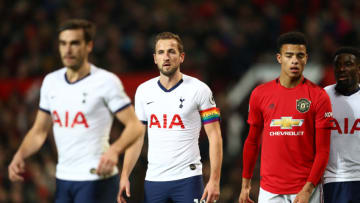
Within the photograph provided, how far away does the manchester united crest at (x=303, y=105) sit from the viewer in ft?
19.2

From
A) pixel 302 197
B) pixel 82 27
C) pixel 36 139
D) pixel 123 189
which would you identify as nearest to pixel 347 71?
pixel 302 197

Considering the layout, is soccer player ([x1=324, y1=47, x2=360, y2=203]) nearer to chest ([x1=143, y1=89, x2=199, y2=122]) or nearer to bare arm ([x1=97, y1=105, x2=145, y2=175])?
chest ([x1=143, y1=89, x2=199, y2=122])

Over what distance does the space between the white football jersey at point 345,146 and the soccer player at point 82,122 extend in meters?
1.87

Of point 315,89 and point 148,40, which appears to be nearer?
point 315,89

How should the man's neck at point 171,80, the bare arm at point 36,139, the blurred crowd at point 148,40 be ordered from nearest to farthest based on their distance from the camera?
the man's neck at point 171,80 → the bare arm at point 36,139 → the blurred crowd at point 148,40

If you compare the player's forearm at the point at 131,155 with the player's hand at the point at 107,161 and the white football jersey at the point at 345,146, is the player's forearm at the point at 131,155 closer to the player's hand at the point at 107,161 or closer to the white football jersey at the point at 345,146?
the player's hand at the point at 107,161

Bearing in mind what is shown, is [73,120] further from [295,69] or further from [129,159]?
[295,69]

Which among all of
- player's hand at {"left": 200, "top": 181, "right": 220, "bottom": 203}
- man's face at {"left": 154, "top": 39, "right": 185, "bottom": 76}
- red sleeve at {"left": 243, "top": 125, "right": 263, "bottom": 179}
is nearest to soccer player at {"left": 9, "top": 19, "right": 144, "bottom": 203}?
man's face at {"left": 154, "top": 39, "right": 185, "bottom": 76}

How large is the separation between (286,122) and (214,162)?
0.75 metres

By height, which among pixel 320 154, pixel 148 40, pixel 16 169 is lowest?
pixel 16 169

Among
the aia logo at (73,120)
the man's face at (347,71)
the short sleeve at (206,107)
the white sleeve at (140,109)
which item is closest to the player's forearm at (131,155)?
the white sleeve at (140,109)

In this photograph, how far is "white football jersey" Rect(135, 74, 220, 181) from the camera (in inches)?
244

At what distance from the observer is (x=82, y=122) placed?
257 inches

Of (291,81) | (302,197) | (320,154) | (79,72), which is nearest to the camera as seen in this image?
(302,197)
